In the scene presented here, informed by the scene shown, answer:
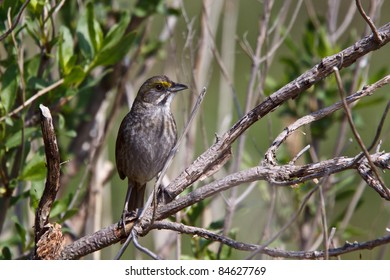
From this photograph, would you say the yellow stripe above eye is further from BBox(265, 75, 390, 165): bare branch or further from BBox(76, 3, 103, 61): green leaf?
BBox(265, 75, 390, 165): bare branch

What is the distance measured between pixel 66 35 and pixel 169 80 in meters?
0.92

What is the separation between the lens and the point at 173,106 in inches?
207

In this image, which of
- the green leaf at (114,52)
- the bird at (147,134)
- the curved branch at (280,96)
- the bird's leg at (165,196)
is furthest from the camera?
the bird at (147,134)

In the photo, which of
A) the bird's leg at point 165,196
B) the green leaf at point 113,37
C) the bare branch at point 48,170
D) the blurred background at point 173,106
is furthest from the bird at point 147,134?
the bare branch at point 48,170

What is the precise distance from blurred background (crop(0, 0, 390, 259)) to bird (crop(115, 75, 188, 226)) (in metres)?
0.13

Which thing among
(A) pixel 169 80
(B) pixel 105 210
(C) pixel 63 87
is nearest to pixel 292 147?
(A) pixel 169 80

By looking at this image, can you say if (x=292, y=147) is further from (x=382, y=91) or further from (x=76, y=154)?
(x=382, y=91)

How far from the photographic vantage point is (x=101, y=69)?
5086 mm

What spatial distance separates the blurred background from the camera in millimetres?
3789

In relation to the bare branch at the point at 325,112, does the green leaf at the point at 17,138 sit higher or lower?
higher

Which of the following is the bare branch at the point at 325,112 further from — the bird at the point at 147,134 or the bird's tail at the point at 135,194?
the bird's tail at the point at 135,194

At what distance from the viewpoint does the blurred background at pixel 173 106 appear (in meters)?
3.79

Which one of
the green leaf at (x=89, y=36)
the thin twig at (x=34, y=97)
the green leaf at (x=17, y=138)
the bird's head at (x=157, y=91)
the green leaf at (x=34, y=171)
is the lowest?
the green leaf at (x=34, y=171)

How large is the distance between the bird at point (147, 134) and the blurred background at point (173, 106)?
0.44 feet
